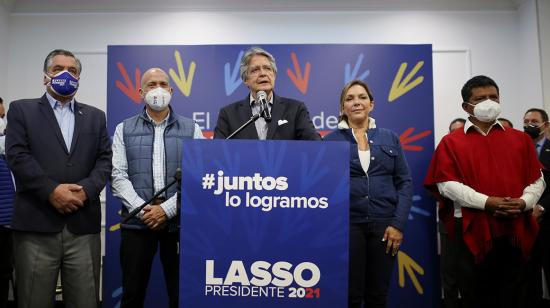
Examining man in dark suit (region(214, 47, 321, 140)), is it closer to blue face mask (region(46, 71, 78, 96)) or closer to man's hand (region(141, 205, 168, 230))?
man's hand (region(141, 205, 168, 230))

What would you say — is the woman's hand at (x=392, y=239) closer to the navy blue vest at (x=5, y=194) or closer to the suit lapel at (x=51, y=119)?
the suit lapel at (x=51, y=119)

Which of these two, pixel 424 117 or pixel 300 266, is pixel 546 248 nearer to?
pixel 424 117

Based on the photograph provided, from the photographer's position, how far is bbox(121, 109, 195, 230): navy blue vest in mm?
2451

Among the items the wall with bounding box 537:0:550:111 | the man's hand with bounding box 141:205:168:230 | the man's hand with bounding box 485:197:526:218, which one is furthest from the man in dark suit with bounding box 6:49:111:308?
the wall with bounding box 537:0:550:111

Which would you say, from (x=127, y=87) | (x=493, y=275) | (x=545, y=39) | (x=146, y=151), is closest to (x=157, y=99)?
(x=146, y=151)

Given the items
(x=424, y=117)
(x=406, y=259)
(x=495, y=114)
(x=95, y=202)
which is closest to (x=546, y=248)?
(x=406, y=259)

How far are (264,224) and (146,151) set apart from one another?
3.64 feet

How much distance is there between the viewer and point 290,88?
13.2 feet

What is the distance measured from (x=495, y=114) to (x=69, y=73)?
242 centimetres

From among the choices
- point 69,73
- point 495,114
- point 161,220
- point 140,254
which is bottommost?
point 140,254

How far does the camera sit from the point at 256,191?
1657 mm

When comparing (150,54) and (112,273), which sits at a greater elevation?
(150,54)

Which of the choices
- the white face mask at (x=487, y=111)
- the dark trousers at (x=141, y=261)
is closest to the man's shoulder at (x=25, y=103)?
the dark trousers at (x=141, y=261)

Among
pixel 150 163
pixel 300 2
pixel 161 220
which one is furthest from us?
pixel 300 2
